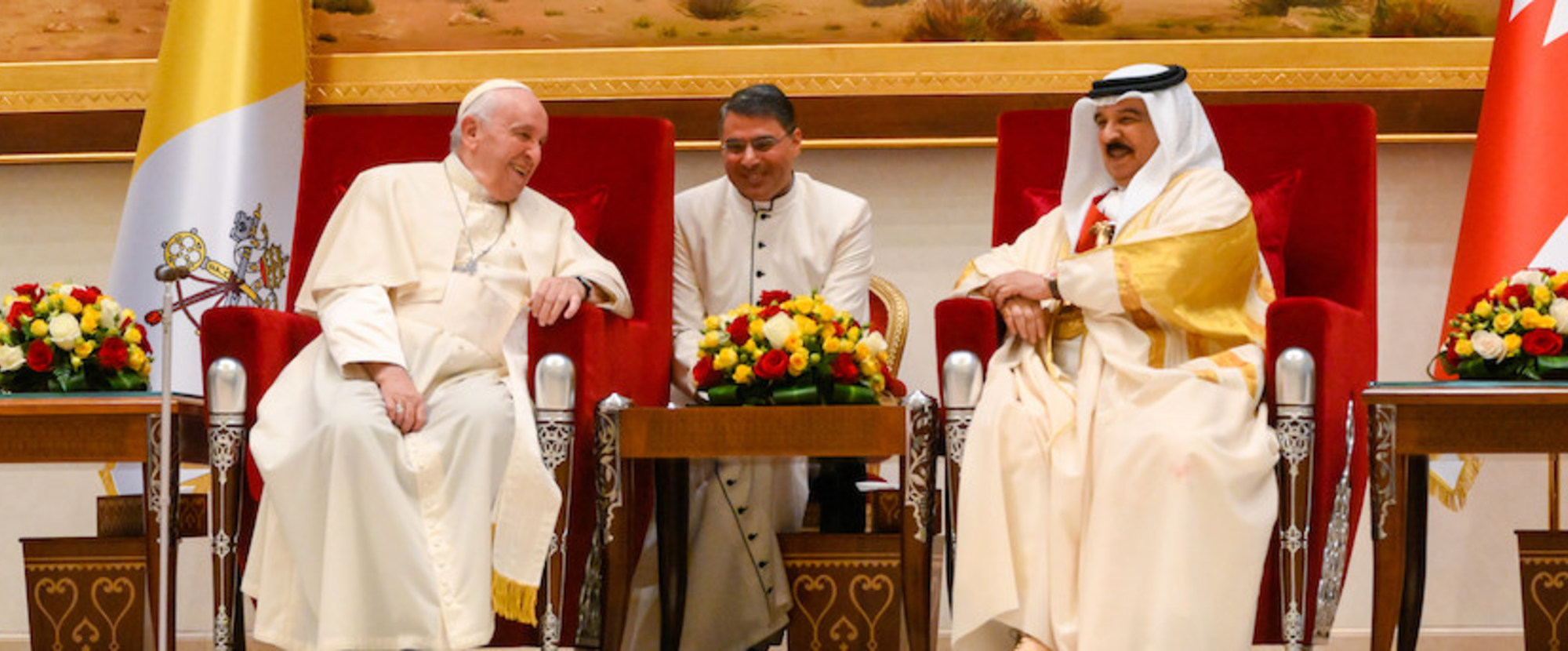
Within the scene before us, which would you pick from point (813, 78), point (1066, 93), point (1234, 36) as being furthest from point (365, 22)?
point (1234, 36)

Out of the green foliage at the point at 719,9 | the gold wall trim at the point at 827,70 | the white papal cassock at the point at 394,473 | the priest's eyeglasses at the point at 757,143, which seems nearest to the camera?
the white papal cassock at the point at 394,473

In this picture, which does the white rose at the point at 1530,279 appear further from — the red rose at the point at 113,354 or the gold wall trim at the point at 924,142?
the red rose at the point at 113,354

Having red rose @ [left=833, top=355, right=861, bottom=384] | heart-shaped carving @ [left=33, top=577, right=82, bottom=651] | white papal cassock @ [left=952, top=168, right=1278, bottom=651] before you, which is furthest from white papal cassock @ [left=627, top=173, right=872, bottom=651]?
heart-shaped carving @ [left=33, top=577, right=82, bottom=651]

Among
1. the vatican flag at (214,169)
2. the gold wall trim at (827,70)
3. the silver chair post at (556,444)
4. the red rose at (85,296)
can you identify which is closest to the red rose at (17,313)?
the red rose at (85,296)

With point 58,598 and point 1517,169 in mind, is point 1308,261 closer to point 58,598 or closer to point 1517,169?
point 1517,169

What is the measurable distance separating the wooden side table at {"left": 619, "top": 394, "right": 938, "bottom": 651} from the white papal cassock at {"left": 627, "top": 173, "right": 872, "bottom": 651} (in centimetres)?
40

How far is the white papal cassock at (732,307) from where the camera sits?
14.3 ft

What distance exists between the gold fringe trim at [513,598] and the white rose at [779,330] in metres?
0.74

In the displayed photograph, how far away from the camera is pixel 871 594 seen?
164 inches

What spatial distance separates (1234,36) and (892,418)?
2.45m

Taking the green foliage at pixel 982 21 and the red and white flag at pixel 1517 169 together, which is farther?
the green foliage at pixel 982 21

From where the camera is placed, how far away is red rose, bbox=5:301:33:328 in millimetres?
4223

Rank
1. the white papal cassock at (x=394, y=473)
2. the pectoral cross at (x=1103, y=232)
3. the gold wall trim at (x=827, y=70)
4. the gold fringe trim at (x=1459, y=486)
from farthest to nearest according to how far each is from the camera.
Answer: the gold wall trim at (x=827, y=70), the gold fringe trim at (x=1459, y=486), the pectoral cross at (x=1103, y=232), the white papal cassock at (x=394, y=473)

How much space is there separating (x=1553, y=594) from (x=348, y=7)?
13.1 feet
